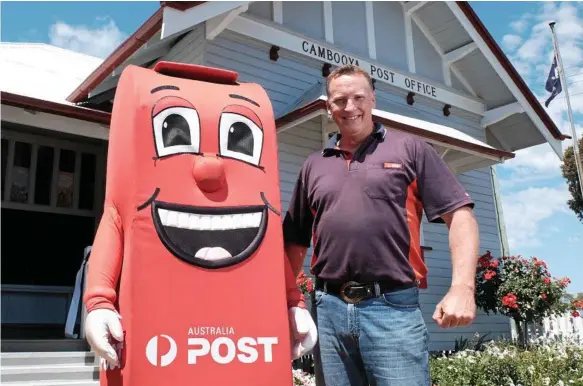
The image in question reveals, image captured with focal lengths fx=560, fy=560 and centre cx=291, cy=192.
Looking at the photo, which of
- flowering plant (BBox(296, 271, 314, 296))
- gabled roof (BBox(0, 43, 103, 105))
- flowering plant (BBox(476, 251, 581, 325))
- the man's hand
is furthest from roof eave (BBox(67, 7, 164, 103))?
flowering plant (BBox(476, 251, 581, 325))

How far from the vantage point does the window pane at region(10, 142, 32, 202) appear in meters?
7.69

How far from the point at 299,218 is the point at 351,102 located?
22.7 inches

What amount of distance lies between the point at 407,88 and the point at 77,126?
5.74 m

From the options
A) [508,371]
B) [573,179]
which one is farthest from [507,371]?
[573,179]

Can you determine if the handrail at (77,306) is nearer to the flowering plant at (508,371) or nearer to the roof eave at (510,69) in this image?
the flowering plant at (508,371)

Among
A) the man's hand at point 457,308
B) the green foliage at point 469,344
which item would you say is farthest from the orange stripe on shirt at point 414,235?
the green foliage at point 469,344

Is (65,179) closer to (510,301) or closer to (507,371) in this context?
(507,371)

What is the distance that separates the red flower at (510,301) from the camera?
27.6ft

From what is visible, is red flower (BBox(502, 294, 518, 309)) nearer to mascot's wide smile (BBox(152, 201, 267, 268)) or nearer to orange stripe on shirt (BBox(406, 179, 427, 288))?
orange stripe on shirt (BBox(406, 179, 427, 288))

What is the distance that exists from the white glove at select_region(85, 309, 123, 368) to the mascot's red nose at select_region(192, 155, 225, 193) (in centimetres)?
63

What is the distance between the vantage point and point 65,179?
26.2 feet

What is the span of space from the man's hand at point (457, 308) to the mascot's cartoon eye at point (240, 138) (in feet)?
3.52

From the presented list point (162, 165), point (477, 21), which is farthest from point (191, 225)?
point (477, 21)

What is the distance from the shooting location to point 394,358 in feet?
6.59
